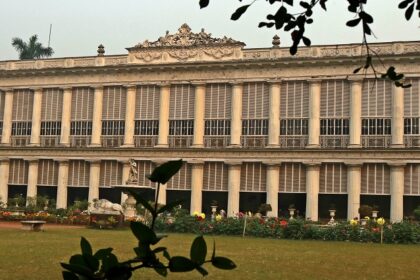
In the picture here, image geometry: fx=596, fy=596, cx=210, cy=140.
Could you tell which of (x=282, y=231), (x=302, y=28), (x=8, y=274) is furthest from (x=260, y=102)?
(x=302, y=28)

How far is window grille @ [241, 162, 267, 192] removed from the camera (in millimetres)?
39625

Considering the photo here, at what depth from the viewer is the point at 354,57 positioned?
36.8 m

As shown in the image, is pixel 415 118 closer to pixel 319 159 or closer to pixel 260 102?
pixel 319 159

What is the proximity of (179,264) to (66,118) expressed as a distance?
44.1 metres

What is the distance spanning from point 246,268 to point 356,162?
82.8 feet

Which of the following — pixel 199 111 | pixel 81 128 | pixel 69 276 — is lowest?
pixel 69 276

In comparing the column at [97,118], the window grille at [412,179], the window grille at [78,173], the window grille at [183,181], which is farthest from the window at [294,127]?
the window grille at [78,173]

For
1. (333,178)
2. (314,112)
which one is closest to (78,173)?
(314,112)

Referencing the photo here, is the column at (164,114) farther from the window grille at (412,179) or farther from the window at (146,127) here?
the window grille at (412,179)

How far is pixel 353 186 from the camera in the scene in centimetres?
3694

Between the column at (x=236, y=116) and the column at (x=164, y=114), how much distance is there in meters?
4.88

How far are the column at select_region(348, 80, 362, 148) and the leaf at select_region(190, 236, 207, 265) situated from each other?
3611 centimetres

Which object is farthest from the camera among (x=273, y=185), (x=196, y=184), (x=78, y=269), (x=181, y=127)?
(x=181, y=127)

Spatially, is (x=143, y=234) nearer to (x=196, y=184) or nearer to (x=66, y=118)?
(x=196, y=184)
